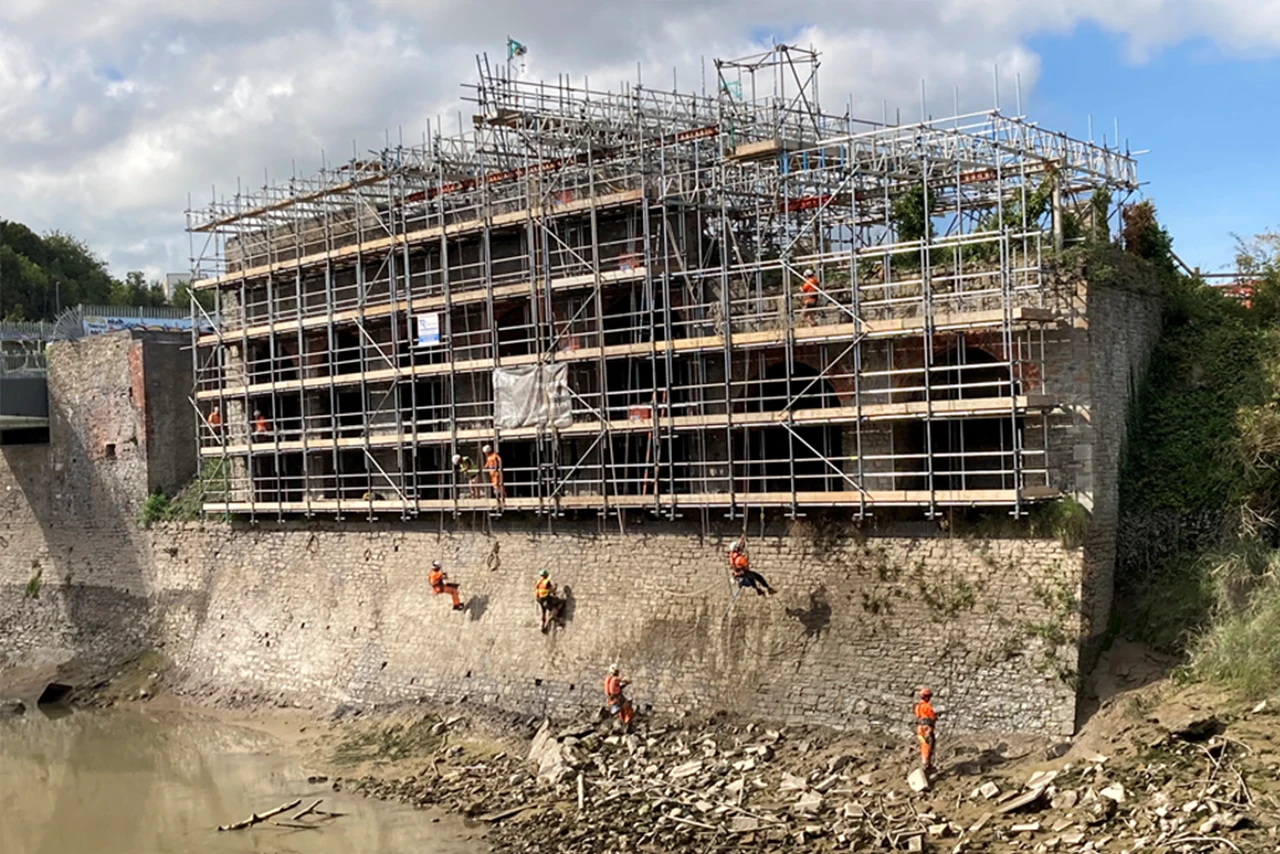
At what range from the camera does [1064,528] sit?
16188 mm

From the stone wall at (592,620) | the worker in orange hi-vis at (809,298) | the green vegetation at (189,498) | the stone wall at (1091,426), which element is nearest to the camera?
the stone wall at (592,620)

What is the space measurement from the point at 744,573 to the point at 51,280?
40.4 meters

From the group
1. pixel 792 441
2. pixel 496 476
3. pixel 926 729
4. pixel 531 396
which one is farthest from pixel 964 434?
pixel 496 476

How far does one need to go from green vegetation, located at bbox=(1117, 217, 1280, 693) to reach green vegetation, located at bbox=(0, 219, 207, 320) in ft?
124

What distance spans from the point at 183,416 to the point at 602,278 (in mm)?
11074

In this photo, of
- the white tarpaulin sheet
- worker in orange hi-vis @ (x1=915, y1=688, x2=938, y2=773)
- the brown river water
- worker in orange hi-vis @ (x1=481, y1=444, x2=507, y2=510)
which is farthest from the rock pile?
the white tarpaulin sheet

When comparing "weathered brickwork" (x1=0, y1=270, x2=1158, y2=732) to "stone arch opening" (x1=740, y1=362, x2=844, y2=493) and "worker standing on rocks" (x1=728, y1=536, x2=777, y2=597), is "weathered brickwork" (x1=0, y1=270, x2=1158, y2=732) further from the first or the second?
"stone arch opening" (x1=740, y1=362, x2=844, y2=493)

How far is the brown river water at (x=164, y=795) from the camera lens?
1611 centimetres

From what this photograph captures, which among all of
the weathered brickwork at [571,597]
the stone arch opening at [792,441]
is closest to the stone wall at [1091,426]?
the weathered brickwork at [571,597]

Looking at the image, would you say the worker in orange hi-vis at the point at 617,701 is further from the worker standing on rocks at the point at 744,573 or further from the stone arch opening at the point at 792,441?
the stone arch opening at the point at 792,441

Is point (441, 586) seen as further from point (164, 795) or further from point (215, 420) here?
point (215, 420)

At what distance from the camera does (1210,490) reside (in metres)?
17.3

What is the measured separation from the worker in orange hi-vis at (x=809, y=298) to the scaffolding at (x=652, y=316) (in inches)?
1.5

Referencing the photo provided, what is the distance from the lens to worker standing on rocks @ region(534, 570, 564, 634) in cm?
1950
